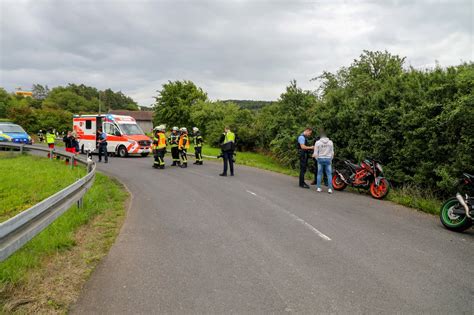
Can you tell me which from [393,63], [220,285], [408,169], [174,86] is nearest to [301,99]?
[393,63]

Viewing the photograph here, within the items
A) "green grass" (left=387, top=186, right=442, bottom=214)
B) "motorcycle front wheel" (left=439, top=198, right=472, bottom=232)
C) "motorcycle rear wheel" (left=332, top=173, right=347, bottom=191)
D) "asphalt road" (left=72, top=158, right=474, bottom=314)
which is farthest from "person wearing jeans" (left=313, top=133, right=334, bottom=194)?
"motorcycle front wheel" (left=439, top=198, right=472, bottom=232)

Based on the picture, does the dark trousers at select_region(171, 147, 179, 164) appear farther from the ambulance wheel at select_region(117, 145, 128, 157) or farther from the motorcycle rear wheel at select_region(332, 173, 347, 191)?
the motorcycle rear wheel at select_region(332, 173, 347, 191)

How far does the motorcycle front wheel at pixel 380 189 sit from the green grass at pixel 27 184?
30.1 feet

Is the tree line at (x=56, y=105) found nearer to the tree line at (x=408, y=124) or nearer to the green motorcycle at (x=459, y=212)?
the tree line at (x=408, y=124)

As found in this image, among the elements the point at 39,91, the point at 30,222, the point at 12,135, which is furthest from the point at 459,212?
the point at 39,91

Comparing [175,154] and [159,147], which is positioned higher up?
[159,147]

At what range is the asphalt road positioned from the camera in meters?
3.65

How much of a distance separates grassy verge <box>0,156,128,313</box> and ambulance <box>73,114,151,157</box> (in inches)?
609

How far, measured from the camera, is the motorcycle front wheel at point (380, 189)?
956cm

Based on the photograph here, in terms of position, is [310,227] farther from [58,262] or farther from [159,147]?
[159,147]

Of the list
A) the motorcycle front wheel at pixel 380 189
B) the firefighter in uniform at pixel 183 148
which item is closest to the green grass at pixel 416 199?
the motorcycle front wheel at pixel 380 189

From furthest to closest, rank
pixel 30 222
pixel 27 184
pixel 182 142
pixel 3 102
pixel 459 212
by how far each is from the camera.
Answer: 1. pixel 3 102
2. pixel 182 142
3. pixel 27 184
4. pixel 459 212
5. pixel 30 222

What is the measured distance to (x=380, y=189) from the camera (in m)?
9.78

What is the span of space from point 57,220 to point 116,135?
1748cm
